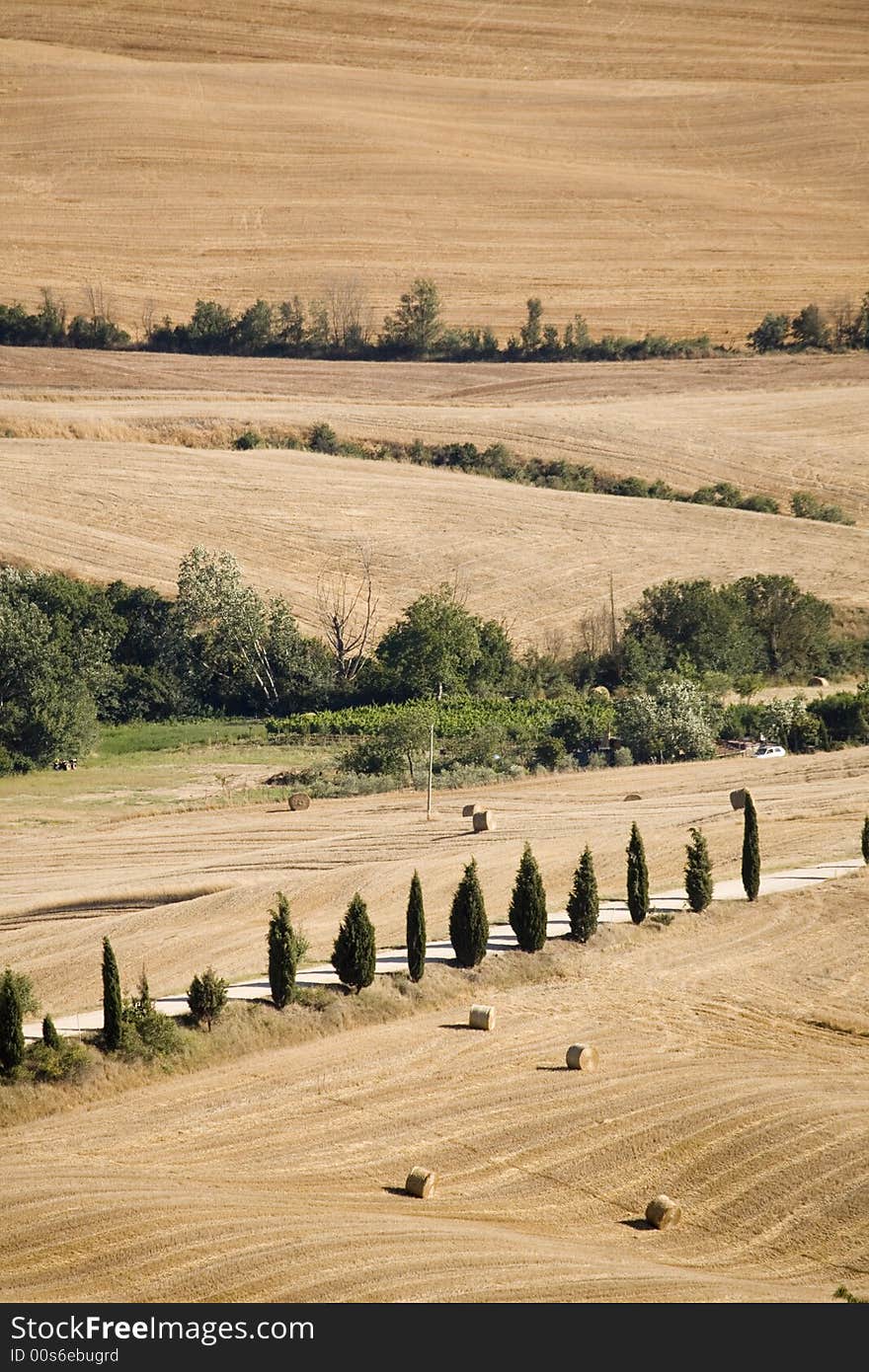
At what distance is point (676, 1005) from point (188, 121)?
10529 centimetres

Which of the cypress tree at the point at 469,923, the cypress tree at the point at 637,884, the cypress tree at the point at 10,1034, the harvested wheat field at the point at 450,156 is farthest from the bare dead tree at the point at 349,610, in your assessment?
the harvested wheat field at the point at 450,156

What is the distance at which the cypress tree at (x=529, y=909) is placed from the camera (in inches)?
1264

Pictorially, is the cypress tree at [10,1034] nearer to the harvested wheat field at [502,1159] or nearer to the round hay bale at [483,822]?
the harvested wheat field at [502,1159]

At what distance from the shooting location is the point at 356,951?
2930 centimetres

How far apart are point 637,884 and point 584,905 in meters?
1.43

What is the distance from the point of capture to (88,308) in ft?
328

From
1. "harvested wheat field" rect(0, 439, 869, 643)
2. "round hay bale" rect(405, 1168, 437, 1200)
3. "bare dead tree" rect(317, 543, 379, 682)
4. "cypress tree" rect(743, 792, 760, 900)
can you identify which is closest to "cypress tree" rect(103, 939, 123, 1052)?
"round hay bale" rect(405, 1168, 437, 1200)

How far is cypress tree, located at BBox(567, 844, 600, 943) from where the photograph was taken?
32938mm

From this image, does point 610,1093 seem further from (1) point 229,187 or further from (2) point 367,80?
(2) point 367,80

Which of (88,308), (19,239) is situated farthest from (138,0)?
(88,308)

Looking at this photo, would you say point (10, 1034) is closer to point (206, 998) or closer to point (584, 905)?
point (206, 998)

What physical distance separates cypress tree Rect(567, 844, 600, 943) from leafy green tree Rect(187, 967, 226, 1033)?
8037 mm

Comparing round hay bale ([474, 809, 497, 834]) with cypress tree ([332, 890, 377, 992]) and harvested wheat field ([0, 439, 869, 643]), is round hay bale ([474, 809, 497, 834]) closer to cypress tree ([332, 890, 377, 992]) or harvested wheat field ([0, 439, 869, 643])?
cypress tree ([332, 890, 377, 992])

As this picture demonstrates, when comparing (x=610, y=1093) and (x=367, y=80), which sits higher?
(x=367, y=80)
